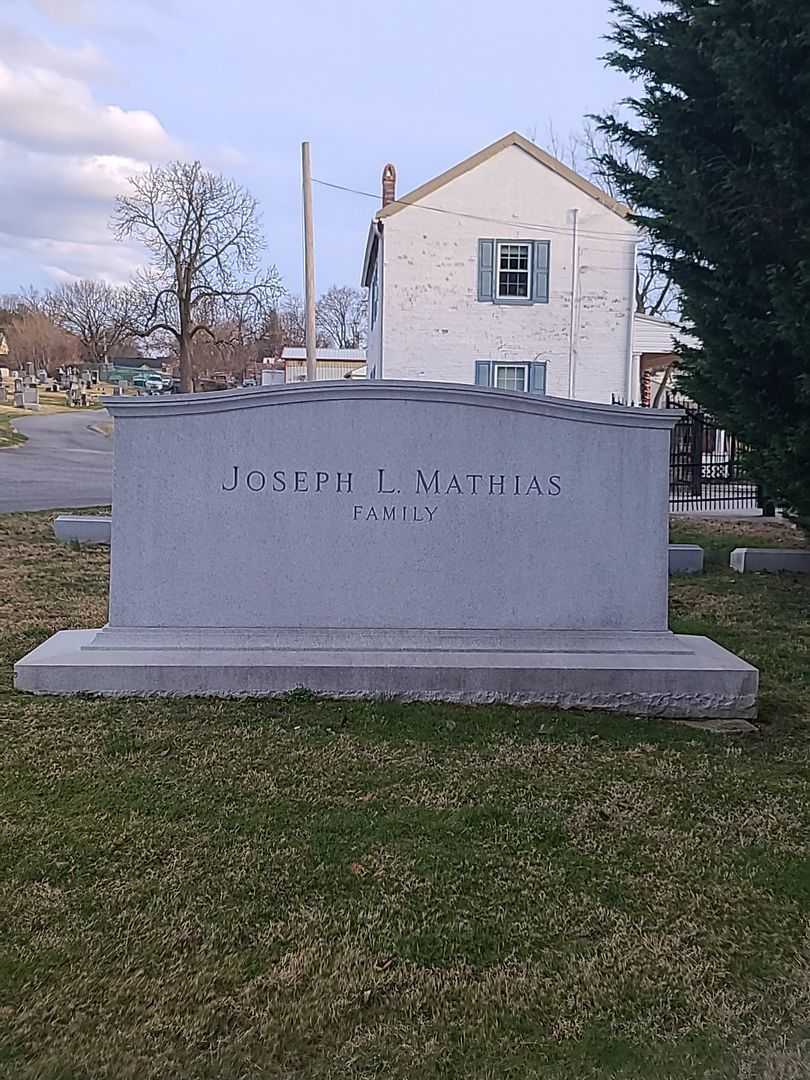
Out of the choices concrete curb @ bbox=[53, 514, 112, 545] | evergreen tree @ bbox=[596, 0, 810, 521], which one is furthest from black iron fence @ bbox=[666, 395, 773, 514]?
concrete curb @ bbox=[53, 514, 112, 545]

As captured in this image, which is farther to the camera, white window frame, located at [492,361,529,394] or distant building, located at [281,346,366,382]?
distant building, located at [281,346,366,382]

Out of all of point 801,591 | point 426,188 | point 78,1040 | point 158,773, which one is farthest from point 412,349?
point 78,1040

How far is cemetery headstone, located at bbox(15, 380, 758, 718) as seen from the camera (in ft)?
16.4

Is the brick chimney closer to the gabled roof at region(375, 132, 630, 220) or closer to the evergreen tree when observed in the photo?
the gabled roof at region(375, 132, 630, 220)

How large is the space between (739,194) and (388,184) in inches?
763

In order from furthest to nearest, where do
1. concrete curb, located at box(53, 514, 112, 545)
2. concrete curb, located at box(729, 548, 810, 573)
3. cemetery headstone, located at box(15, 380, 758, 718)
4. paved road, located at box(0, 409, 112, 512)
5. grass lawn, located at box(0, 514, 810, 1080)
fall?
1. paved road, located at box(0, 409, 112, 512)
2. concrete curb, located at box(53, 514, 112, 545)
3. concrete curb, located at box(729, 548, 810, 573)
4. cemetery headstone, located at box(15, 380, 758, 718)
5. grass lawn, located at box(0, 514, 810, 1080)

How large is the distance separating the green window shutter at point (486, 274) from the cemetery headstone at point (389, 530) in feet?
54.2

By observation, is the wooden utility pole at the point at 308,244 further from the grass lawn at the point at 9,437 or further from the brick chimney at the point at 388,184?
the grass lawn at the point at 9,437

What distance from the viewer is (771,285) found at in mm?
6906

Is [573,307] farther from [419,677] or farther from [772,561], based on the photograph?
[419,677]

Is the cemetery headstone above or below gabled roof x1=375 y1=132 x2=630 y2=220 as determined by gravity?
below

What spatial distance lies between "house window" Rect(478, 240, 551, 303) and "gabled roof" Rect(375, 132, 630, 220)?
1.50m

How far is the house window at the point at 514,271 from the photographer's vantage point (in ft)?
68.3

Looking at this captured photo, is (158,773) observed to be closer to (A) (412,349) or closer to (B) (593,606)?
(B) (593,606)
